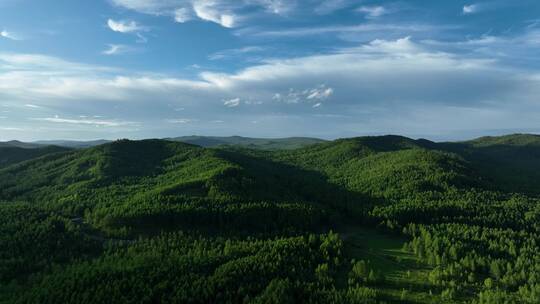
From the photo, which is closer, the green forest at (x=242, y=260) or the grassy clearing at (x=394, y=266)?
the green forest at (x=242, y=260)

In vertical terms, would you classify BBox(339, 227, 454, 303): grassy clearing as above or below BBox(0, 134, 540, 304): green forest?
below

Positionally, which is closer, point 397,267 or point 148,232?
point 397,267

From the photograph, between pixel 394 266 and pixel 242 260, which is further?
pixel 394 266

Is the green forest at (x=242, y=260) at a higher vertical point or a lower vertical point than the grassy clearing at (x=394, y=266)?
higher

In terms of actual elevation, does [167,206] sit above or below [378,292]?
above

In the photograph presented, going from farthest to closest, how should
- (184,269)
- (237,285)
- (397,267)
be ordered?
(397,267) < (184,269) < (237,285)

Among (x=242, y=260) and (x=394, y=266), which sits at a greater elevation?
(x=242, y=260)

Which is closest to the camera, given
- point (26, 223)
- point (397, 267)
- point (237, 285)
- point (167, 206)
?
point (237, 285)

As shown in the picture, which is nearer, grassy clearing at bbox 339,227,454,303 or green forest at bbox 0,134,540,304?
green forest at bbox 0,134,540,304

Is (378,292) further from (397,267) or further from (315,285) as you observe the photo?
(397,267)

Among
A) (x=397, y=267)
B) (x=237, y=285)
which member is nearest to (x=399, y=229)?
(x=397, y=267)
